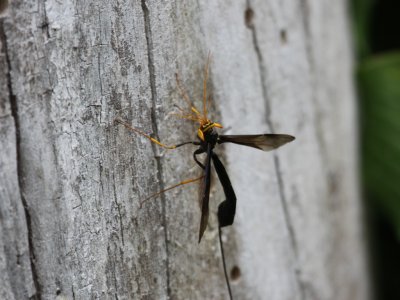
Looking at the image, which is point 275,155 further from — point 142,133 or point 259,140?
point 142,133

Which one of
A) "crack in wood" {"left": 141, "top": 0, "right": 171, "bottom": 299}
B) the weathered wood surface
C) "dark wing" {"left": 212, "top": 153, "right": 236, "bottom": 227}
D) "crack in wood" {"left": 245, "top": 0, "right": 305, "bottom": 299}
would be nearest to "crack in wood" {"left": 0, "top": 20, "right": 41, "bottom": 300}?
the weathered wood surface

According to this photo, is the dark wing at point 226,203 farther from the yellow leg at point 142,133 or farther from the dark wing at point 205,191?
the yellow leg at point 142,133

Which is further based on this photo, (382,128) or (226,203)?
(382,128)

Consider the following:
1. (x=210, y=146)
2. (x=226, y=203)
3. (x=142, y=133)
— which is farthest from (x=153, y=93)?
(x=226, y=203)

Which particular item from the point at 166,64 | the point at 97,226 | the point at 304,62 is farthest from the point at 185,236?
the point at 304,62

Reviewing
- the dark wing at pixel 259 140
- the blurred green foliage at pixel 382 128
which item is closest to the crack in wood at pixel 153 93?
the dark wing at pixel 259 140
